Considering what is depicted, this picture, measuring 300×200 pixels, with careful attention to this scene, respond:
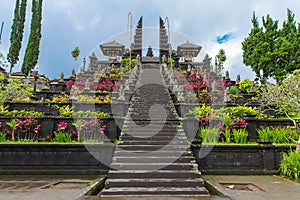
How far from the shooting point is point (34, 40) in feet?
85.5

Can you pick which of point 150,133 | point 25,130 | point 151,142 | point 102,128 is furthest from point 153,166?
point 25,130

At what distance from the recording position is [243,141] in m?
7.98

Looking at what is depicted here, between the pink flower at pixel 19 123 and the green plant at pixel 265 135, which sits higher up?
the pink flower at pixel 19 123

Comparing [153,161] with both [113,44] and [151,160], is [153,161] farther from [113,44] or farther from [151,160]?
[113,44]

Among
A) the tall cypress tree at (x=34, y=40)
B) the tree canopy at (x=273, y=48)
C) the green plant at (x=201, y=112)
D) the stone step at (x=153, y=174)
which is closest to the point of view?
the stone step at (x=153, y=174)

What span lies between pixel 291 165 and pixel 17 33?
2934 centimetres

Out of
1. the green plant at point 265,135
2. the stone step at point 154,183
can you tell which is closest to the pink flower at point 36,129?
the stone step at point 154,183

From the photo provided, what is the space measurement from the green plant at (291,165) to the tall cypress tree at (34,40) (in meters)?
25.0

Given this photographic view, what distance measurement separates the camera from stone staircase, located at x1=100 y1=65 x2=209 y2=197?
530cm

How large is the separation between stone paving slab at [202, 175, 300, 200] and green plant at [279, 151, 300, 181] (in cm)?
24

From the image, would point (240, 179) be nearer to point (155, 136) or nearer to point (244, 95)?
point (155, 136)

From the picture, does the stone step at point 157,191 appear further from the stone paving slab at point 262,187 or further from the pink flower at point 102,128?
the pink flower at point 102,128

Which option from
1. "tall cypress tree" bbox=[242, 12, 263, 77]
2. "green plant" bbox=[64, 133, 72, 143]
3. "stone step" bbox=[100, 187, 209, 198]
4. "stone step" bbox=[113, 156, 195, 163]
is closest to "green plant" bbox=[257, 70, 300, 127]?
"stone step" bbox=[113, 156, 195, 163]

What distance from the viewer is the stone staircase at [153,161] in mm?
5297
